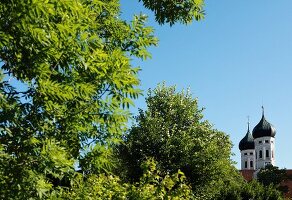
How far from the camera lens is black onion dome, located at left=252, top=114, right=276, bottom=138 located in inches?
4806

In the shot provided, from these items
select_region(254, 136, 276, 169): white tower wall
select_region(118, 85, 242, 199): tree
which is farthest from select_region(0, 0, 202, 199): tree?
select_region(254, 136, 276, 169): white tower wall

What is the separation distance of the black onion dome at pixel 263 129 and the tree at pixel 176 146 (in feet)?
262

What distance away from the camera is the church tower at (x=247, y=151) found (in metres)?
132

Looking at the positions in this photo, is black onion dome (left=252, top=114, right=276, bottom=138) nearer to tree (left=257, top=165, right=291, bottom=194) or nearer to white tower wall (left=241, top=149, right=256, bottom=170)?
white tower wall (left=241, top=149, right=256, bottom=170)

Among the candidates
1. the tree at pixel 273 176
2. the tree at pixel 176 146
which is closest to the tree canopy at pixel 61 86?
the tree at pixel 176 146

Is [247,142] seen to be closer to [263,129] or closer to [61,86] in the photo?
[263,129]

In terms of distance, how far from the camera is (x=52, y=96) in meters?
9.20

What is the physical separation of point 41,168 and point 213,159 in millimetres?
33818

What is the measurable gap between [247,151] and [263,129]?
14926mm

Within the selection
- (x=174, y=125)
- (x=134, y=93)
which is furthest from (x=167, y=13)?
(x=174, y=125)

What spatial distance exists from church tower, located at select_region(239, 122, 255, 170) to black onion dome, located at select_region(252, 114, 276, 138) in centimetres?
690

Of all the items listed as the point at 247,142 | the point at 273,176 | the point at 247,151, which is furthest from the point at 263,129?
the point at 273,176

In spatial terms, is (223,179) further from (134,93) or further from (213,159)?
(134,93)

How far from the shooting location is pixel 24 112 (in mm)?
9562
